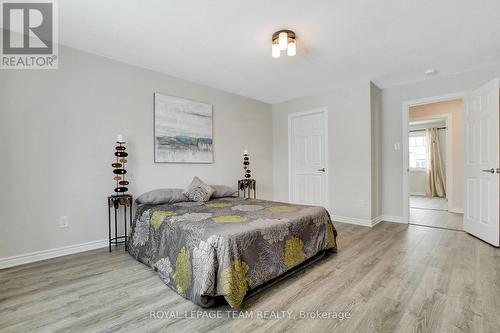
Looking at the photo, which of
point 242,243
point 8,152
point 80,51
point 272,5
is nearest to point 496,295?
point 242,243

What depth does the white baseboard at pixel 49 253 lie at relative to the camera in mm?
2343

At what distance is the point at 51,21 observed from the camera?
89.2 inches

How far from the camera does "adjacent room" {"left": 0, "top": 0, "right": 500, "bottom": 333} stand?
169 cm

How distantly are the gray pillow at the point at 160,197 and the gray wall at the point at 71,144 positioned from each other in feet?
1.11

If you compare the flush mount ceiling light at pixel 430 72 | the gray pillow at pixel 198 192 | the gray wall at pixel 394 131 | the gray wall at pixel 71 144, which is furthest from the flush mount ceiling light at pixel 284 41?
the gray wall at pixel 394 131

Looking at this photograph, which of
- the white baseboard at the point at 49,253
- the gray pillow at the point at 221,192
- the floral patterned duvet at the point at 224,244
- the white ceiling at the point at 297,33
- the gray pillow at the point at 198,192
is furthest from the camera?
the gray pillow at the point at 221,192

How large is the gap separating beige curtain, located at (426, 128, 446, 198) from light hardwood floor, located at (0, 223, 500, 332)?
16.7ft

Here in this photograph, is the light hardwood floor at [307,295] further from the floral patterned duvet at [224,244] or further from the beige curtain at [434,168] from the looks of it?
the beige curtain at [434,168]

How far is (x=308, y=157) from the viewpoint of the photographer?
4.77 metres

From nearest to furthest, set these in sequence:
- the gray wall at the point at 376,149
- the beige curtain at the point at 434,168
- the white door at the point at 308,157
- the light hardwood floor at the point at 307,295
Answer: the light hardwood floor at the point at 307,295, the gray wall at the point at 376,149, the white door at the point at 308,157, the beige curtain at the point at 434,168

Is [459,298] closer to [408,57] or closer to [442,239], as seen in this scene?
[442,239]

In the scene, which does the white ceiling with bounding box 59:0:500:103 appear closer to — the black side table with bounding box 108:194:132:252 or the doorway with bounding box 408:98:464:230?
the black side table with bounding box 108:194:132:252

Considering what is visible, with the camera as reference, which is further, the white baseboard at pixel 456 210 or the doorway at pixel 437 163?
the white baseboard at pixel 456 210

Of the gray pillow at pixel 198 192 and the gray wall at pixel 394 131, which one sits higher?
the gray wall at pixel 394 131
